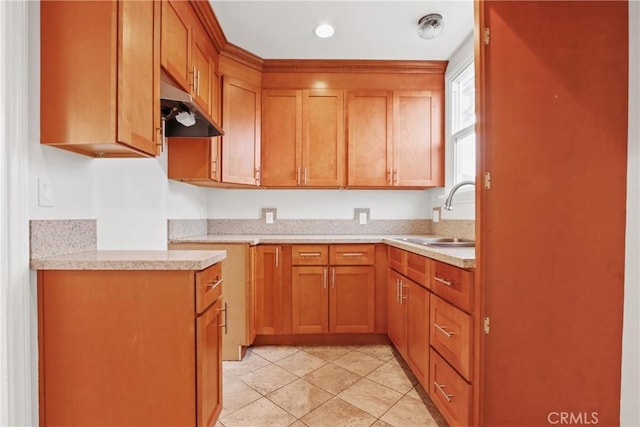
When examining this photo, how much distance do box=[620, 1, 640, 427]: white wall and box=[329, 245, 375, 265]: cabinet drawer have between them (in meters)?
1.58

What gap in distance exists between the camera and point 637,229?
4.31ft

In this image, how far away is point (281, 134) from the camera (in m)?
2.87

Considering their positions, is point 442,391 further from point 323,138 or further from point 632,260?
point 323,138

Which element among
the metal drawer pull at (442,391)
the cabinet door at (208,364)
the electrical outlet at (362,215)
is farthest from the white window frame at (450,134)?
the cabinet door at (208,364)

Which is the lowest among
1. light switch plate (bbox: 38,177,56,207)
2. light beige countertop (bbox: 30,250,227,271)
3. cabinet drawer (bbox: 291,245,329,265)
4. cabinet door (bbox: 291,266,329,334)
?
cabinet door (bbox: 291,266,329,334)

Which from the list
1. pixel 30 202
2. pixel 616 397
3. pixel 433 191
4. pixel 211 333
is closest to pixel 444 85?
pixel 433 191

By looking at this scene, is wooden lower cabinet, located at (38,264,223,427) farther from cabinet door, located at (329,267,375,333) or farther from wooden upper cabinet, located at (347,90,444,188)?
wooden upper cabinet, located at (347,90,444,188)

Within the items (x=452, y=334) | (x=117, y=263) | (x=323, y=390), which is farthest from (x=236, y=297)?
(x=452, y=334)

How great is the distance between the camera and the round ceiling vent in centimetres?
218

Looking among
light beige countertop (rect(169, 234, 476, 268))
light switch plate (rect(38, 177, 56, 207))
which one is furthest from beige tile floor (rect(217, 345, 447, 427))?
light switch plate (rect(38, 177, 56, 207))

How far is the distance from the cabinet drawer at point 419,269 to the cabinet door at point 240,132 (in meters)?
1.49

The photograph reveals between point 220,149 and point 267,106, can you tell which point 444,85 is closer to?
point 267,106

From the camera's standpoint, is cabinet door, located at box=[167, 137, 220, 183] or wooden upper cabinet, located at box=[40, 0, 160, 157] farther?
cabinet door, located at box=[167, 137, 220, 183]

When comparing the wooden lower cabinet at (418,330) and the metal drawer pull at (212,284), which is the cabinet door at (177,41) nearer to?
the metal drawer pull at (212,284)
